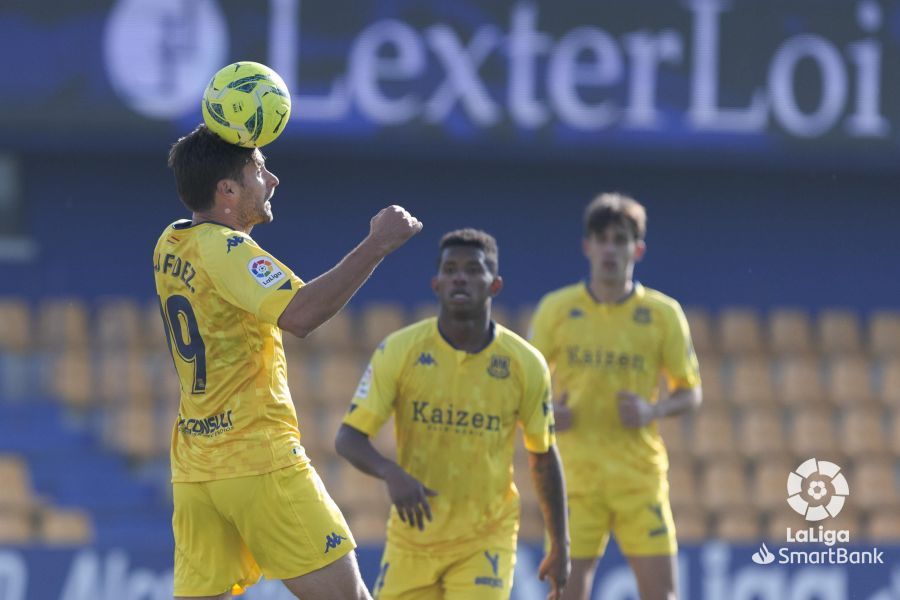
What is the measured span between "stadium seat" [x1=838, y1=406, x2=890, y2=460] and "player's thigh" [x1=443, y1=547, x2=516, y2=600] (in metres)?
6.19

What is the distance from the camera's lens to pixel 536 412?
5398mm

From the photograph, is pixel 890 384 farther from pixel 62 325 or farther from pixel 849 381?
pixel 62 325

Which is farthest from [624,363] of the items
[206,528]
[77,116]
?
[77,116]

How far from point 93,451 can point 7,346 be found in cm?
Result: 100

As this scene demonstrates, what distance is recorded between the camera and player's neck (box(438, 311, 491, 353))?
17.7 ft

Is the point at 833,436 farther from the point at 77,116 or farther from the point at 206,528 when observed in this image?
the point at 206,528

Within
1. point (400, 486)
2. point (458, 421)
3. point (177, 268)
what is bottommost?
point (400, 486)

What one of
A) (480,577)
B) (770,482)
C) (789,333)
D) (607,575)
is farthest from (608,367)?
(789,333)

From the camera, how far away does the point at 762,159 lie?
10148 mm

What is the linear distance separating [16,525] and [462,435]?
18.3 ft

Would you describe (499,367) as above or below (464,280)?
below

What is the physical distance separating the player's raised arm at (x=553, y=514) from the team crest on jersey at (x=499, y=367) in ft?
1.02

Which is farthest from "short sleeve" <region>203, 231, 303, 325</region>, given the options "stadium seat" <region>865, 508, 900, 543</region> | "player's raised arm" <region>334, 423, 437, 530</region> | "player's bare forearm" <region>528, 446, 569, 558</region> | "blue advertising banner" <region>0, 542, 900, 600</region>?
"stadium seat" <region>865, 508, 900, 543</region>

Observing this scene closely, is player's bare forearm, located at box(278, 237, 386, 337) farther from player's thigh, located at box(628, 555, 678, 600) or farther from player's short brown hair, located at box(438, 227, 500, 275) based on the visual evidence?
player's thigh, located at box(628, 555, 678, 600)
